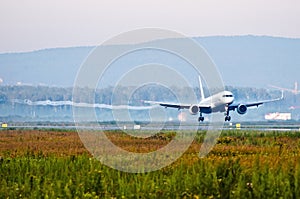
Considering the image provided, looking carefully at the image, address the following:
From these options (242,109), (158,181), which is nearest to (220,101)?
(242,109)

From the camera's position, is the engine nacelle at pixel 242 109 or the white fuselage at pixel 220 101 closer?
the engine nacelle at pixel 242 109

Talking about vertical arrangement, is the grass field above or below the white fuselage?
below

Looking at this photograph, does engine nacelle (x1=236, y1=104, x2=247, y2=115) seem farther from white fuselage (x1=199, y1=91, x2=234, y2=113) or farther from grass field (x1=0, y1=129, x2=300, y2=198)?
grass field (x1=0, y1=129, x2=300, y2=198)

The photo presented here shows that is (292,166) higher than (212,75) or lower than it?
lower

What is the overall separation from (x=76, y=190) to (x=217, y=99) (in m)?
81.6

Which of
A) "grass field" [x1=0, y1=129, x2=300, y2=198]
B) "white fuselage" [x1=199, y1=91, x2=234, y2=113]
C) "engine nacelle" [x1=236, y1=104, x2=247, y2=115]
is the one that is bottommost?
"grass field" [x1=0, y1=129, x2=300, y2=198]

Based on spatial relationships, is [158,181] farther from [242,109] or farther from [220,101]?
[220,101]

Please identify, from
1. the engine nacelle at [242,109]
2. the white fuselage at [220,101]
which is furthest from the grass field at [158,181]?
the white fuselage at [220,101]

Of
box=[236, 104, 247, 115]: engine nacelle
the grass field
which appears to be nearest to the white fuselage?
box=[236, 104, 247, 115]: engine nacelle

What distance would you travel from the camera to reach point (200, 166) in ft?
87.7

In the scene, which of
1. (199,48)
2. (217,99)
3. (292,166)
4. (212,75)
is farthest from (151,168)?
(217,99)

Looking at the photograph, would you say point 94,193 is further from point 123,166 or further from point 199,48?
point 199,48

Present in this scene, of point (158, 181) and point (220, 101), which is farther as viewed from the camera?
point (220, 101)

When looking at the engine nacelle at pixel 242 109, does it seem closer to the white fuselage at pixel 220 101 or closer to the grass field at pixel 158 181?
the white fuselage at pixel 220 101
